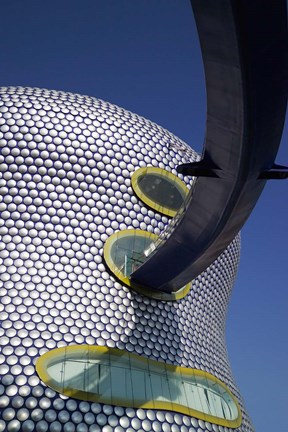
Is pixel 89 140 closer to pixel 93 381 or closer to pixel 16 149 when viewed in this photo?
pixel 16 149

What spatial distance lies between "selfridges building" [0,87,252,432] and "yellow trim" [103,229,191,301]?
0.04m

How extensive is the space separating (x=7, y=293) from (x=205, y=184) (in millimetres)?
5765

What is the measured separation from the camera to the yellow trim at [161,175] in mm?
16938

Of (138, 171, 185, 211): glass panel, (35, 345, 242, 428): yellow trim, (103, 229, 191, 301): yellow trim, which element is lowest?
(35, 345, 242, 428): yellow trim

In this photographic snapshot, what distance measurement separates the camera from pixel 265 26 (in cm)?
834

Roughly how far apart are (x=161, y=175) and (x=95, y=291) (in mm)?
4548

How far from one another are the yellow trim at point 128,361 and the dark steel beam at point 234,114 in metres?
3.07

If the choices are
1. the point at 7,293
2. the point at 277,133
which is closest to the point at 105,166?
the point at 7,293

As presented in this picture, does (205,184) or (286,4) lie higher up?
(286,4)

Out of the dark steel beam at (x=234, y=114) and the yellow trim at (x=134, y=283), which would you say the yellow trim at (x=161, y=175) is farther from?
the dark steel beam at (x=234, y=114)

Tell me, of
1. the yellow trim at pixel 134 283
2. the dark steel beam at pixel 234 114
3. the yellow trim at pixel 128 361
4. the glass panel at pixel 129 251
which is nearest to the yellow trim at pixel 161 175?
the yellow trim at pixel 134 283

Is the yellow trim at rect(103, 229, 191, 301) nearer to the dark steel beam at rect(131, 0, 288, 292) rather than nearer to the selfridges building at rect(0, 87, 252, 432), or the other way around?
the selfridges building at rect(0, 87, 252, 432)

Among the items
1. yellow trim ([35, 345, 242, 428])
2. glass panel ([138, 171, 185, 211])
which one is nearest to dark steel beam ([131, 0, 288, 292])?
yellow trim ([35, 345, 242, 428])

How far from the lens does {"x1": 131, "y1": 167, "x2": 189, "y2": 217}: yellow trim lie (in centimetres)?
1694
